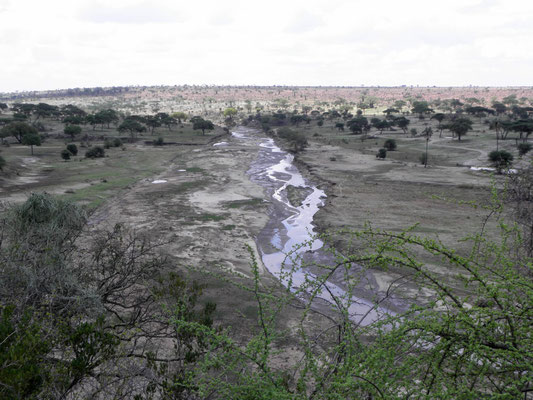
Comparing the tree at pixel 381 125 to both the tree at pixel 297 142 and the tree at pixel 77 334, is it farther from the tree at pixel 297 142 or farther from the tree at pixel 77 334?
the tree at pixel 77 334

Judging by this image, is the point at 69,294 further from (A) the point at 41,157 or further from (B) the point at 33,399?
(A) the point at 41,157

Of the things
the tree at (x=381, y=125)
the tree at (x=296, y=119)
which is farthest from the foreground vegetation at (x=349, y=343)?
the tree at (x=296, y=119)

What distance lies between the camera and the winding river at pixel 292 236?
17.1m

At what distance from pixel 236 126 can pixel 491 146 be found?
3314 inches

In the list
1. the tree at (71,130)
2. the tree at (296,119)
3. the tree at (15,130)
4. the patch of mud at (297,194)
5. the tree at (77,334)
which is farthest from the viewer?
the tree at (296,119)

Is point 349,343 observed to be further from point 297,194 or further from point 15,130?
point 15,130

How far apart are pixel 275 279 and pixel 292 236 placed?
26.4 ft

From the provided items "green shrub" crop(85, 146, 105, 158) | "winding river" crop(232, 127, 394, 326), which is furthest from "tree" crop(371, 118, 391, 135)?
"green shrub" crop(85, 146, 105, 158)

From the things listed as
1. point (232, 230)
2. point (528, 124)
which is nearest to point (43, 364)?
point (232, 230)

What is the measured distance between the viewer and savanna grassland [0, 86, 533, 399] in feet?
12.3

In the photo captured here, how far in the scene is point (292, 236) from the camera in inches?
1140

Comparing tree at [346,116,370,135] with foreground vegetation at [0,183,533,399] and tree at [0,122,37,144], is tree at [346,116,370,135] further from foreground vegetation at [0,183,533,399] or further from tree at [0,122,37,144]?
foreground vegetation at [0,183,533,399]

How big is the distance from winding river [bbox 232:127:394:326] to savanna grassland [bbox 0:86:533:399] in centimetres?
100

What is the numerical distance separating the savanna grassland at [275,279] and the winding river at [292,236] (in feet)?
3.29
